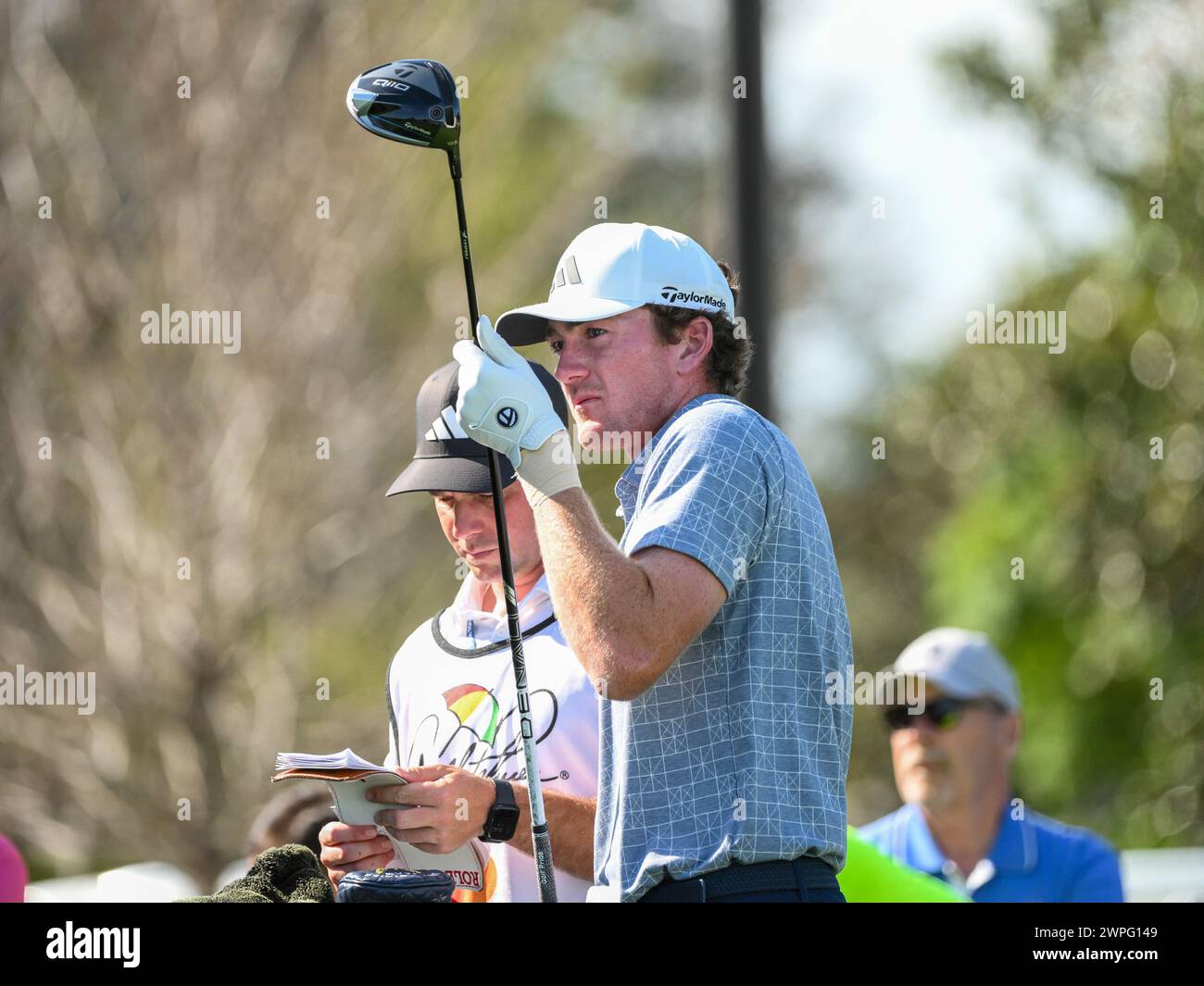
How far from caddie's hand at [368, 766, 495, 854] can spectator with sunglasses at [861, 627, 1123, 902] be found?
226cm

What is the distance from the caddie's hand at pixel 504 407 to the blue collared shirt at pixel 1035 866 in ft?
8.56

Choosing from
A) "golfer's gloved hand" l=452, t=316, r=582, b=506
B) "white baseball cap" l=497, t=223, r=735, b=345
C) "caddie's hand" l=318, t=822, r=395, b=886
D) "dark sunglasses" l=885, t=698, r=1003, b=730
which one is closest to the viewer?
"golfer's gloved hand" l=452, t=316, r=582, b=506

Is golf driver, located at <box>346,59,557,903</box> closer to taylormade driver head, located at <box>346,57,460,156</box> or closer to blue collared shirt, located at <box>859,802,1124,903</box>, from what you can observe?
taylormade driver head, located at <box>346,57,460,156</box>

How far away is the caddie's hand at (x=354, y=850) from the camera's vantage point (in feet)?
11.3

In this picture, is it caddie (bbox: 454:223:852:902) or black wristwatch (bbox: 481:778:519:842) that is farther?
black wristwatch (bbox: 481:778:519:842)

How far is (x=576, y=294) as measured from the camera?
3.20 m

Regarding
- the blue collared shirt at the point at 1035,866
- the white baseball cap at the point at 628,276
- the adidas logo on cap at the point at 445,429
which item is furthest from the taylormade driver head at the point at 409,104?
the blue collared shirt at the point at 1035,866

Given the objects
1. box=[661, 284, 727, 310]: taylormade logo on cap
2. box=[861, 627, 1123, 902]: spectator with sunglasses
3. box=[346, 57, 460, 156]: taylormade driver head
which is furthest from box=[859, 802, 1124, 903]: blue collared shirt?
box=[346, 57, 460, 156]: taylormade driver head

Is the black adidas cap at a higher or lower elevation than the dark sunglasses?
higher

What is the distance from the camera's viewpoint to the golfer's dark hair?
10.5 ft

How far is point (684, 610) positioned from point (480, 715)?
1.05 meters

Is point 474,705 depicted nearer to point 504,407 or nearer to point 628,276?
point 504,407

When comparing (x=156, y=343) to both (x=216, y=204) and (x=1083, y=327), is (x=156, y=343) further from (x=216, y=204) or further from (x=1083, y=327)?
(x=1083, y=327)
